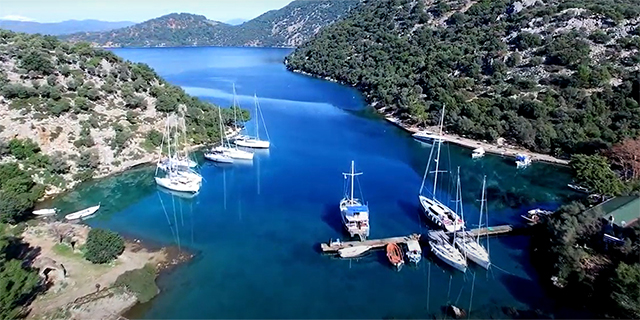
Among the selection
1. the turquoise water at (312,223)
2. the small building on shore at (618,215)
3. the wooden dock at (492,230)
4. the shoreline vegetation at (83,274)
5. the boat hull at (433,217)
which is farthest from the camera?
the wooden dock at (492,230)

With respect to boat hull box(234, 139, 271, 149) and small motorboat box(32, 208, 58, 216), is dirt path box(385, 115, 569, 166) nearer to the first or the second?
boat hull box(234, 139, 271, 149)

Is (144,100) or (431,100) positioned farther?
(431,100)

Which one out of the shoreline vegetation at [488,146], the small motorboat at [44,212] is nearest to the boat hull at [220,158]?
the small motorboat at [44,212]

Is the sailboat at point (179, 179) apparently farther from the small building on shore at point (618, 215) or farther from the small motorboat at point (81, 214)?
the small building on shore at point (618, 215)

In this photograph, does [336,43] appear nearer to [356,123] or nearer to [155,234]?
[356,123]

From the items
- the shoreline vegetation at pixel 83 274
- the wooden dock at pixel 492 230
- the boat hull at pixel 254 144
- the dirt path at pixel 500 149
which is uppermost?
the boat hull at pixel 254 144

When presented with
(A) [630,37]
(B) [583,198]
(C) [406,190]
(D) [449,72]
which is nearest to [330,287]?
(C) [406,190]

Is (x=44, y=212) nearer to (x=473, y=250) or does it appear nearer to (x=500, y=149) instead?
(x=473, y=250)
